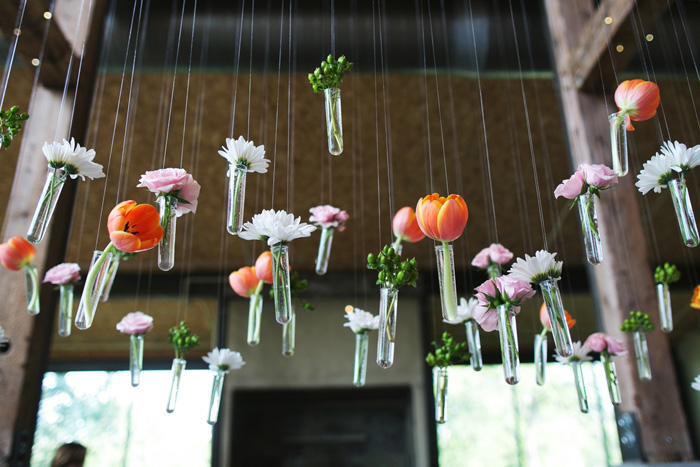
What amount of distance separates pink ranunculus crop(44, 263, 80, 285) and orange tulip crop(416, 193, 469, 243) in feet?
4.03

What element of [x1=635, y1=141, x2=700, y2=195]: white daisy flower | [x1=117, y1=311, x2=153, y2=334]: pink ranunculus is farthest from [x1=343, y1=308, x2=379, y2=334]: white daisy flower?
[x1=635, y1=141, x2=700, y2=195]: white daisy flower

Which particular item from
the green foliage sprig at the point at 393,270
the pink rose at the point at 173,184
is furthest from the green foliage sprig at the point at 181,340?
the green foliage sprig at the point at 393,270

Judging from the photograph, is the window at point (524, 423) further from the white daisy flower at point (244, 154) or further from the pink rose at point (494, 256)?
the white daisy flower at point (244, 154)

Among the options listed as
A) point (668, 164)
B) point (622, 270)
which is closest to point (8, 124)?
point (668, 164)

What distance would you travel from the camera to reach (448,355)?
197cm

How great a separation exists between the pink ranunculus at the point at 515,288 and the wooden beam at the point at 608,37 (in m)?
1.82

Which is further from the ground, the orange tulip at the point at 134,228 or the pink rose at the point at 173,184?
the pink rose at the point at 173,184

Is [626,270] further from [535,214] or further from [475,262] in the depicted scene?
[535,214]

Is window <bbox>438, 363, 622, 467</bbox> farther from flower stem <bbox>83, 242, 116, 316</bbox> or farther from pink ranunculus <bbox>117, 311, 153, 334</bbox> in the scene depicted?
flower stem <bbox>83, 242, 116, 316</bbox>

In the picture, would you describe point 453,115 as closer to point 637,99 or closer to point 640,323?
point 640,323

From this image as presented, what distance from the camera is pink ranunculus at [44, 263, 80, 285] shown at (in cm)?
201

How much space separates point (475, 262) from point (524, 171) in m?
2.90

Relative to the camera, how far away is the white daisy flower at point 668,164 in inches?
59.6

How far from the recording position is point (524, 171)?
4969mm
